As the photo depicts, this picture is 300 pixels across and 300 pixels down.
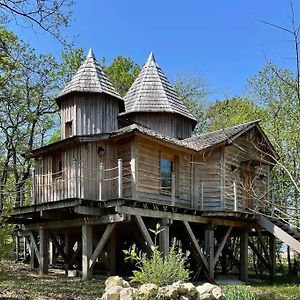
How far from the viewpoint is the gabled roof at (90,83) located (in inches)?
711

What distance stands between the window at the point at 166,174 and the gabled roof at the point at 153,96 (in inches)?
159

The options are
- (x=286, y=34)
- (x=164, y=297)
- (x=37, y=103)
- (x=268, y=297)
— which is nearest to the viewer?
(x=286, y=34)

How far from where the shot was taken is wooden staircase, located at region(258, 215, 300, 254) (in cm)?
1748

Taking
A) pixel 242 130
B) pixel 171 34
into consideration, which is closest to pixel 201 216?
pixel 242 130

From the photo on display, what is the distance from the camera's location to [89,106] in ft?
59.3

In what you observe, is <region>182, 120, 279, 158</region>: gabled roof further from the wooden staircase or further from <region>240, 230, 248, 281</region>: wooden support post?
<region>240, 230, 248, 281</region>: wooden support post

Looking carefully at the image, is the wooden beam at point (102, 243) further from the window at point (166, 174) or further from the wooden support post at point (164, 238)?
the window at point (166, 174)

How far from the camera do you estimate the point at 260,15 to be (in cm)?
570

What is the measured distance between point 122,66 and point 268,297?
A: 24.5 m

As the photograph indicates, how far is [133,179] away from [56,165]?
3948 mm

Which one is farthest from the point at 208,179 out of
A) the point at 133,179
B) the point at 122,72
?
the point at 122,72

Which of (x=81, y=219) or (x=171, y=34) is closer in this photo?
(x=171, y=34)

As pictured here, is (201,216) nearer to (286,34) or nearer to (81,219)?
(81,219)

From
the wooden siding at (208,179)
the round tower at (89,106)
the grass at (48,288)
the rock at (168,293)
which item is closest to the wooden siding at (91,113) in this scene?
the round tower at (89,106)
